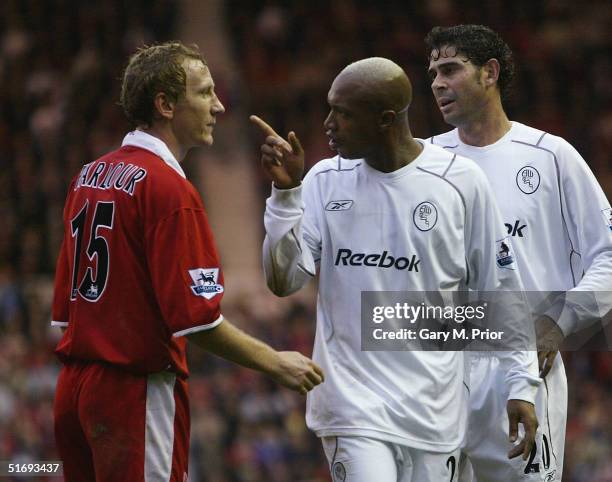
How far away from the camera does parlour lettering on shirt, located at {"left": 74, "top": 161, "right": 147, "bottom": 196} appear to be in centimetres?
452

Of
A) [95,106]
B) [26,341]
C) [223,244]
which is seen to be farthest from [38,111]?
[26,341]

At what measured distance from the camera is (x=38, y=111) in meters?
15.2

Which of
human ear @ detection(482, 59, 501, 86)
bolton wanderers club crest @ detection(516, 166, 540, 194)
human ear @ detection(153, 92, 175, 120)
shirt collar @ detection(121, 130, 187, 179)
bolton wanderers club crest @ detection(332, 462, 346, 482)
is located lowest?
bolton wanderers club crest @ detection(332, 462, 346, 482)

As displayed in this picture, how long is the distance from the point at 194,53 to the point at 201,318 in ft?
3.64

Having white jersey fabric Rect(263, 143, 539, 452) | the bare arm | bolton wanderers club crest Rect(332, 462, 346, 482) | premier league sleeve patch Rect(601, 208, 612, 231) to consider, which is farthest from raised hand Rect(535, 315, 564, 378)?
the bare arm

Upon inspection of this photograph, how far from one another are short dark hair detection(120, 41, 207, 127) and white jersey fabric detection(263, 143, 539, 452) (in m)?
0.57

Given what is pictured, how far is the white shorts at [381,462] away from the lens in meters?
4.58

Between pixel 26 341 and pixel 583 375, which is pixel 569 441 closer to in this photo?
pixel 583 375

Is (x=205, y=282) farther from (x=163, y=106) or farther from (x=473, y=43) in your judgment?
(x=473, y=43)

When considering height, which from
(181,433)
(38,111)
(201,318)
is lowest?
(181,433)

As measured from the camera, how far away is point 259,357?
448cm

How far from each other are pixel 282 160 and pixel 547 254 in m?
1.45

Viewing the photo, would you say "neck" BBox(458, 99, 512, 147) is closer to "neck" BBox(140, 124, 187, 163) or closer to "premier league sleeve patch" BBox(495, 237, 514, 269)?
"premier league sleeve patch" BBox(495, 237, 514, 269)

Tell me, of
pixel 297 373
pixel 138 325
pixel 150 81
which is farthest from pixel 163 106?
pixel 297 373
